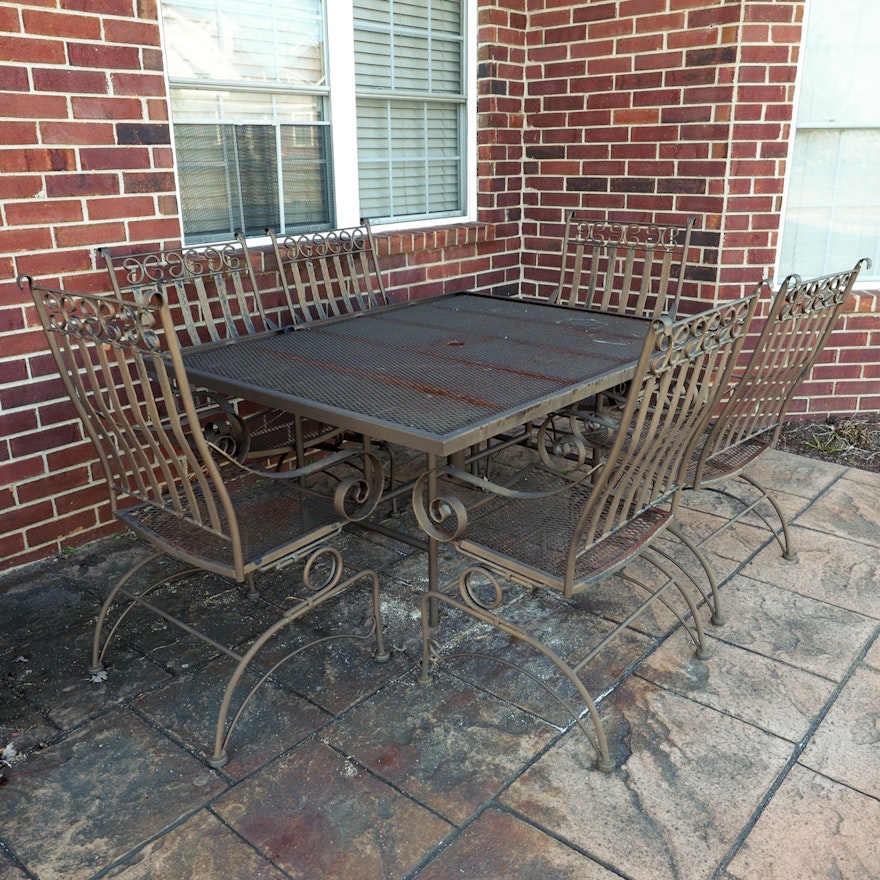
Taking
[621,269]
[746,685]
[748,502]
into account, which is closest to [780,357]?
[746,685]

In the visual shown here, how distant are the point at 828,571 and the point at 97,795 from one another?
Answer: 2361mm

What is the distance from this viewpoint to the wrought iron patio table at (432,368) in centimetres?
199

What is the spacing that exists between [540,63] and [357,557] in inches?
113

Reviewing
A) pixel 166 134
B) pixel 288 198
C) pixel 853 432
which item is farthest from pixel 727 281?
pixel 166 134

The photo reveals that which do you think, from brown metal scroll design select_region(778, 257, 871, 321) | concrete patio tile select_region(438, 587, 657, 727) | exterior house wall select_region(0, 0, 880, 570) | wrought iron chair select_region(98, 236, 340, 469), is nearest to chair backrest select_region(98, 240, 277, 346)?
wrought iron chair select_region(98, 236, 340, 469)

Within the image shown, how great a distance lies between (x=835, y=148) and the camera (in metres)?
4.02

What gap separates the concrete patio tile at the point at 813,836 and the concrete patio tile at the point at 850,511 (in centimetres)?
141

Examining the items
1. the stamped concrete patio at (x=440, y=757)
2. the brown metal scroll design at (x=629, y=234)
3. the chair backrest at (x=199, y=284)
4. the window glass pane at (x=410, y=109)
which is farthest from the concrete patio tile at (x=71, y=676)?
the brown metal scroll design at (x=629, y=234)

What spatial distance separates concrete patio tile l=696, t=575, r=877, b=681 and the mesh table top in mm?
868

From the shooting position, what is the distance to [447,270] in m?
4.25

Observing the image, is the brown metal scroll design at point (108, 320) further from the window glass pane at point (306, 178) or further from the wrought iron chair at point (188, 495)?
the window glass pane at point (306, 178)

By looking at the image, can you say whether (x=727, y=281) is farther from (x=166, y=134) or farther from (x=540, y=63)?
(x=166, y=134)

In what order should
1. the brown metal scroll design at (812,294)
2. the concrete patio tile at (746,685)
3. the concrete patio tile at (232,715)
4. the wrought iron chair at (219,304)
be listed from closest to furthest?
the concrete patio tile at (232,715) → the concrete patio tile at (746,685) → the brown metal scroll design at (812,294) → the wrought iron chair at (219,304)

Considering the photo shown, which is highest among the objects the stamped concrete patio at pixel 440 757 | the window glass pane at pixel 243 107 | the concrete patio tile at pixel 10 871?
the window glass pane at pixel 243 107
